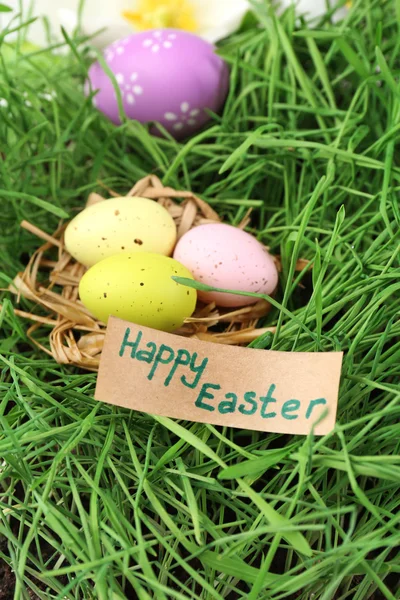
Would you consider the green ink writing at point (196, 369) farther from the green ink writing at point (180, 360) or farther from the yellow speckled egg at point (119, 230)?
the yellow speckled egg at point (119, 230)

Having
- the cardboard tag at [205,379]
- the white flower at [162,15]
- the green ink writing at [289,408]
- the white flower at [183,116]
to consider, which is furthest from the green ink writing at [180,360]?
the white flower at [162,15]

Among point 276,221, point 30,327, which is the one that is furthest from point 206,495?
point 276,221

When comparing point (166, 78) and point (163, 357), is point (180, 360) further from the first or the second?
point (166, 78)

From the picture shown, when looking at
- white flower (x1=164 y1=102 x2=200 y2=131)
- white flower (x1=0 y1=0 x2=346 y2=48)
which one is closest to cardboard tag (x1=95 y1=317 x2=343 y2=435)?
white flower (x1=164 y1=102 x2=200 y2=131)

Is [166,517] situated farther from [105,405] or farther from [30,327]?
[30,327]

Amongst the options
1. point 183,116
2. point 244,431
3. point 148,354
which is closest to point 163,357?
point 148,354
